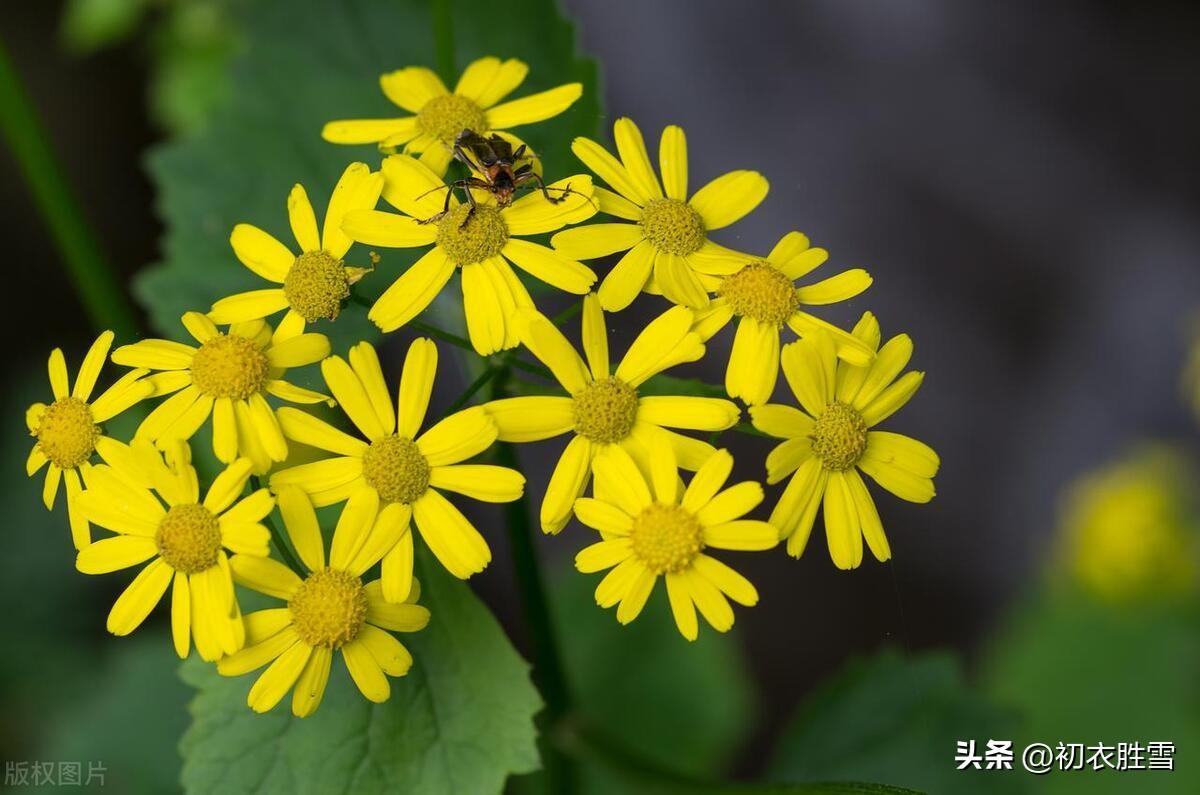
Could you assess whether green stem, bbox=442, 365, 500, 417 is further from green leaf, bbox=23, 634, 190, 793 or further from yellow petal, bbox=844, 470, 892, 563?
green leaf, bbox=23, 634, 190, 793

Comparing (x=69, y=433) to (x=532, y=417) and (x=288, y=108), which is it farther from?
(x=288, y=108)

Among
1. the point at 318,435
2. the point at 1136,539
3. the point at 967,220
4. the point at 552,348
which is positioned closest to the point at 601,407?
the point at 552,348

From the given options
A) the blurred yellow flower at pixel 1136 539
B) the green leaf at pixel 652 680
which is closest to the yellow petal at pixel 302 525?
the green leaf at pixel 652 680

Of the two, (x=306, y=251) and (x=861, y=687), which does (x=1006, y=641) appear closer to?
(x=861, y=687)

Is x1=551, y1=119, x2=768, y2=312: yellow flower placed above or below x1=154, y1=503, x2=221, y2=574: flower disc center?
above

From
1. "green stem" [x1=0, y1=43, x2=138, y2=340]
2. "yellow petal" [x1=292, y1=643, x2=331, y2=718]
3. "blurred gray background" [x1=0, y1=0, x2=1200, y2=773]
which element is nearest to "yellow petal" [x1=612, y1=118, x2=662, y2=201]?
"yellow petal" [x1=292, y1=643, x2=331, y2=718]

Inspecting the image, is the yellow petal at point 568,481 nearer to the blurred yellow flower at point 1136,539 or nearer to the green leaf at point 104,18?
the green leaf at point 104,18
